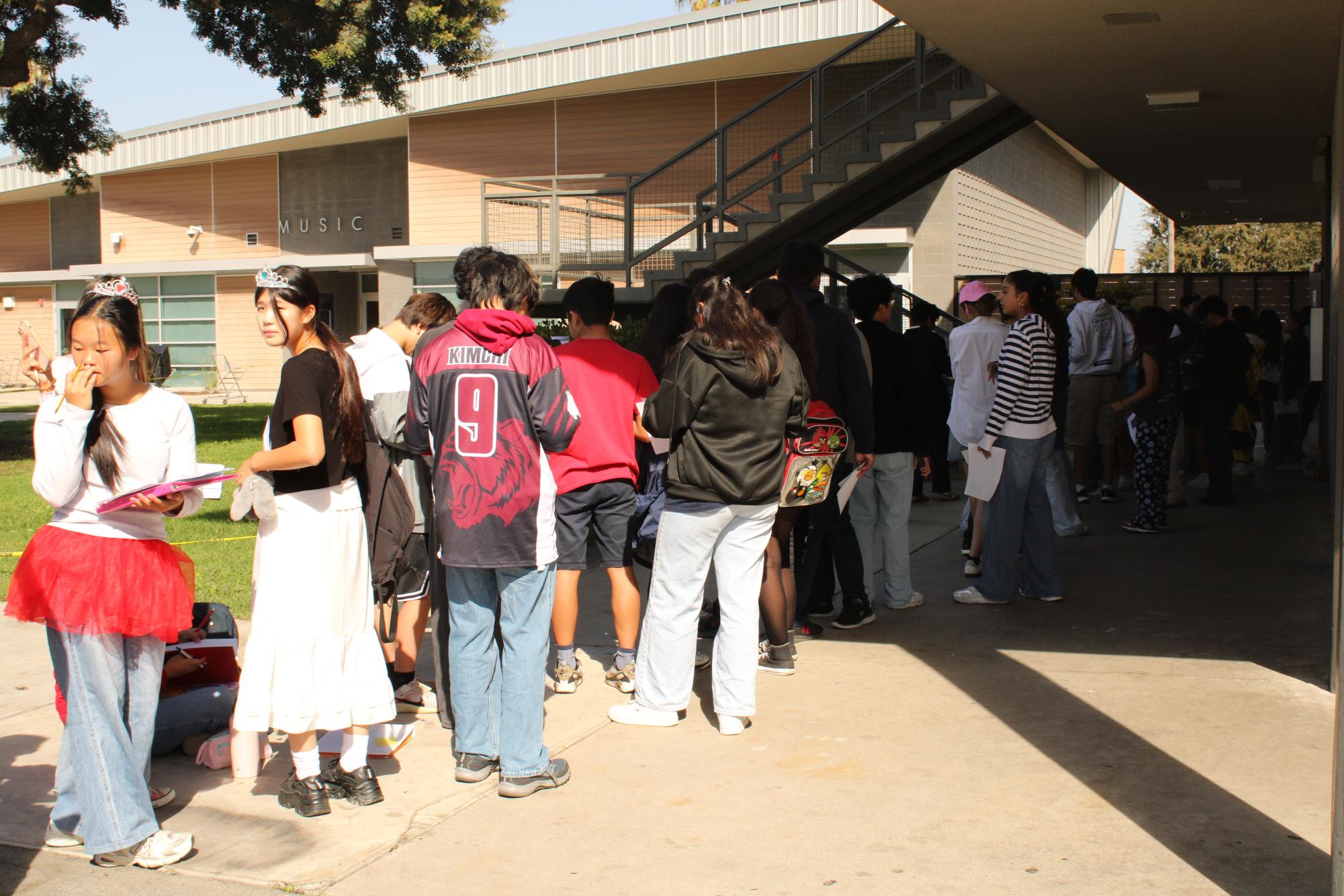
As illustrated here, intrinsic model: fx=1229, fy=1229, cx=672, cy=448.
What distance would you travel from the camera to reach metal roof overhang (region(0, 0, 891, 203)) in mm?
19500

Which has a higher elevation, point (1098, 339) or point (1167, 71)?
point (1167, 71)

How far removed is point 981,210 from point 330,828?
1917 cm

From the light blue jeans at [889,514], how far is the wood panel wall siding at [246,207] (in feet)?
92.7

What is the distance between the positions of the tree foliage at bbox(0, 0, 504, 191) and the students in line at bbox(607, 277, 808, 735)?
53.3ft

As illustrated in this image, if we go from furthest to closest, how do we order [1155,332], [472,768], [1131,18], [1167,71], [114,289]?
[1155,332]
[1167,71]
[1131,18]
[472,768]
[114,289]

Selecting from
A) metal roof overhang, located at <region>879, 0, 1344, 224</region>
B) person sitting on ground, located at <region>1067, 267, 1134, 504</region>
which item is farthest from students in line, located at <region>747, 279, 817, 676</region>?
person sitting on ground, located at <region>1067, 267, 1134, 504</region>

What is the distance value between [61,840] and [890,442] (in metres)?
4.50

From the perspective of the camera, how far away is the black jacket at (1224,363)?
35.1 feet

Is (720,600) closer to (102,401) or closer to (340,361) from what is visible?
(340,361)

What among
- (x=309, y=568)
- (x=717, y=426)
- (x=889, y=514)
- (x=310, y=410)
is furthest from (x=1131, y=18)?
(x=309, y=568)

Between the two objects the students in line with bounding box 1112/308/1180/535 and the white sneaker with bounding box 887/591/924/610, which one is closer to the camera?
the white sneaker with bounding box 887/591/924/610

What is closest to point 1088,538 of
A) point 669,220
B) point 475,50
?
point 669,220

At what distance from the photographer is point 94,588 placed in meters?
3.61

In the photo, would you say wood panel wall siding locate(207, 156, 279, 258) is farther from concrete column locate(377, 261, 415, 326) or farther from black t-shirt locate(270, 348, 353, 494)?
black t-shirt locate(270, 348, 353, 494)
